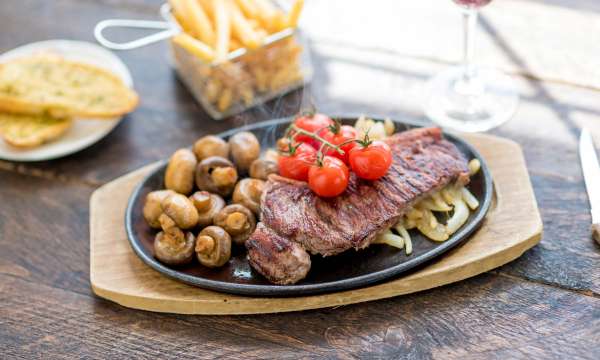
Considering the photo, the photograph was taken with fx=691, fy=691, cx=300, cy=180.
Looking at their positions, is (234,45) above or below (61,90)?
above

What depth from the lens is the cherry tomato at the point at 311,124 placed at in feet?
11.2

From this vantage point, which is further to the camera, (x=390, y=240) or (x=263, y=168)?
(x=263, y=168)

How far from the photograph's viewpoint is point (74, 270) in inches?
138

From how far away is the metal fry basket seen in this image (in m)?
4.17

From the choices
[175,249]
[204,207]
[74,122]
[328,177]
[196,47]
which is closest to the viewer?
[328,177]

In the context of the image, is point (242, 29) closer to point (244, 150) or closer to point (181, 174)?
point (244, 150)

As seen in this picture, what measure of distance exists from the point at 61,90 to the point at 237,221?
179 centimetres

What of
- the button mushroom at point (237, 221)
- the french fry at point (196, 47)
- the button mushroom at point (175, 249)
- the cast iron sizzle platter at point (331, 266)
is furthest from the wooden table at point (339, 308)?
the french fry at point (196, 47)

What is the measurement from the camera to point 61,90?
14.1ft

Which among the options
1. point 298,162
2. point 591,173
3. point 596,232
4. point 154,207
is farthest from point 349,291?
point 591,173

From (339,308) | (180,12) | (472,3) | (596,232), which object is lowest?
(339,308)

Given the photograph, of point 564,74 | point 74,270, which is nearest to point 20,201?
point 74,270

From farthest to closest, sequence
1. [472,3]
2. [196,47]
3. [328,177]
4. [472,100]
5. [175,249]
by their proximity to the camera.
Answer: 1. [472,100]
2. [196,47]
3. [472,3]
4. [175,249]
5. [328,177]

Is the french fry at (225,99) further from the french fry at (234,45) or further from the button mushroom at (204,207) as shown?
the button mushroom at (204,207)
